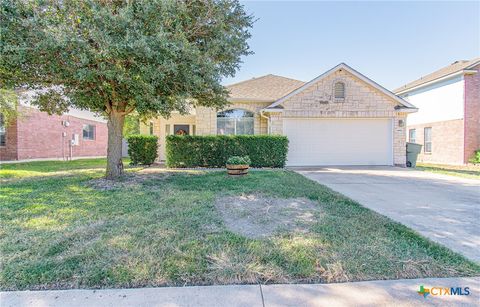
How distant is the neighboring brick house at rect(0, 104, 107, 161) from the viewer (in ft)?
45.4

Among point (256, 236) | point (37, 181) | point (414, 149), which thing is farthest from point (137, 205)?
point (414, 149)

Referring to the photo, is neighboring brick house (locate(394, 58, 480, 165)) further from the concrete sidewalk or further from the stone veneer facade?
the concrete sidewalk

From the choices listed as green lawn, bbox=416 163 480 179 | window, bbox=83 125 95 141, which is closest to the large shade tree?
green lawn, bbox=416 163 480 179

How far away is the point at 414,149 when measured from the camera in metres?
13.1

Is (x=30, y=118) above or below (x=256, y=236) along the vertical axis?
above

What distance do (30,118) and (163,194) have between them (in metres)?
13.7

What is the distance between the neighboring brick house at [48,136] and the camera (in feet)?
45.4

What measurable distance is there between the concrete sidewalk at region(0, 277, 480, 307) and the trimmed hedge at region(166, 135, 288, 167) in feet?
30.1

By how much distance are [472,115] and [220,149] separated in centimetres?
1497

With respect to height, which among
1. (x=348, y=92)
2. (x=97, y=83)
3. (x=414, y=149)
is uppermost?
(x=348, y=92)

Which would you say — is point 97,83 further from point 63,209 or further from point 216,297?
point 216,297

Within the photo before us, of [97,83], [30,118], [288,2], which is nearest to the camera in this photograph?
[97,83]

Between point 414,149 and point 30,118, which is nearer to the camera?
point 414,149

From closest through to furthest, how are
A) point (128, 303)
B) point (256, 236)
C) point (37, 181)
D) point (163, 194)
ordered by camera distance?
1. point (128, 303)
2. point (256, 236)
3. point (163, 194)
4. point (37, 181)
